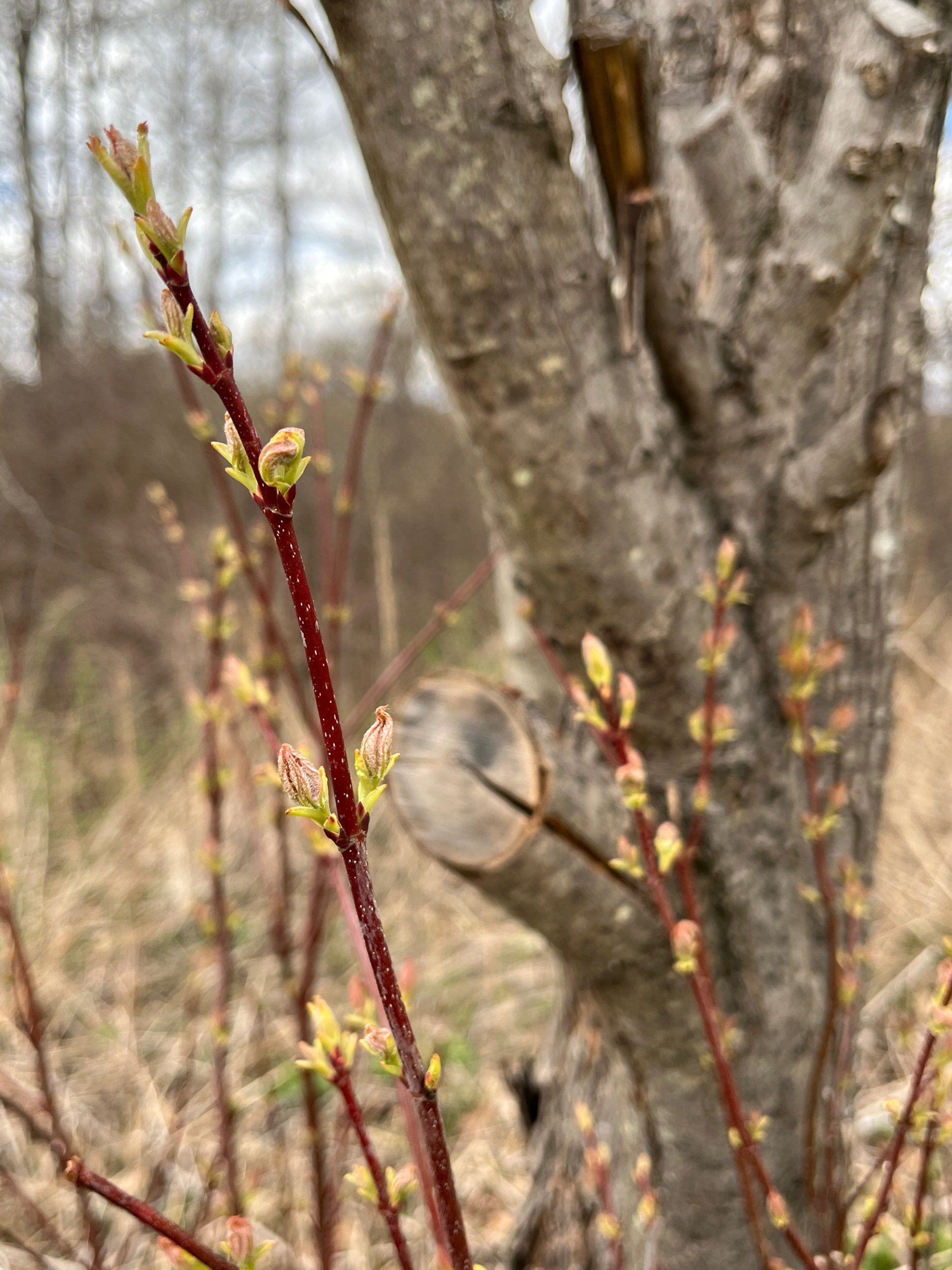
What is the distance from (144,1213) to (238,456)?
462mm

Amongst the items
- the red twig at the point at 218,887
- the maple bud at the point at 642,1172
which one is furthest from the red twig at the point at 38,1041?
the maple bud at the point at 642,1172

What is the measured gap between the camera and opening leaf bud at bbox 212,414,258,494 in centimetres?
36

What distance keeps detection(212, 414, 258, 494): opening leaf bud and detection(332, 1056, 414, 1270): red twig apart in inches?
16.4

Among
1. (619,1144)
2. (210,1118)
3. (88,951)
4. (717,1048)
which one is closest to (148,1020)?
(88,951)

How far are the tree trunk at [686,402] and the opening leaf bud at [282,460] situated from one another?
563mm

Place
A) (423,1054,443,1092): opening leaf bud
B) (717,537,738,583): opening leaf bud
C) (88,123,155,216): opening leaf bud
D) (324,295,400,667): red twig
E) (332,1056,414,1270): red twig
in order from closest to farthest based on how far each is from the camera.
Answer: (88,123,155,216): opening leaf bud < (423,1054,443,1092): opening leaf bud < (332,1056,414,1270): red twig < (717,537,738,583): opening leaf bud < (324,295,400,667): red twig

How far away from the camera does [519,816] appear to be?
34.4 inches

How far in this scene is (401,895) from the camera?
3.44 metres

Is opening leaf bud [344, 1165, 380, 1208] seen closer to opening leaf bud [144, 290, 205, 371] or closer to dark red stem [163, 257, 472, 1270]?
dark red stem [163, 257, 472, 1270]

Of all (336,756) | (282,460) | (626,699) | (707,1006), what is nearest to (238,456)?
(282,460)

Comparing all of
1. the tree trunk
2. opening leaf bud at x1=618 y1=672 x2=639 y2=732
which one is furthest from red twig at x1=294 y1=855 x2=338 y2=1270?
opening leaf bud at x1=618 y1=672 x2=639 y2=732

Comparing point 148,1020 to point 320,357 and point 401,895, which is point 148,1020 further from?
point 320,357

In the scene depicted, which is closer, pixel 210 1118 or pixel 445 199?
pixel 445 199

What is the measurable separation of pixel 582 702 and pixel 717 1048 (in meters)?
0.37
